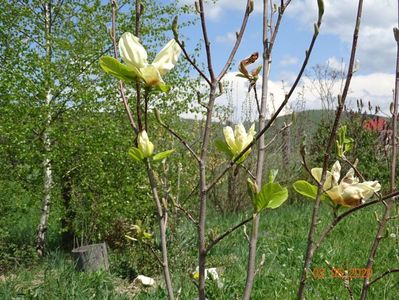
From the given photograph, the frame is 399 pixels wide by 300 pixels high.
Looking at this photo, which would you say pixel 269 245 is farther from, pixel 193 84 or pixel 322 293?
pixel 193 84

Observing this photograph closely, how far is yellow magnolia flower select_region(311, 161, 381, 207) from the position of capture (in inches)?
33.3

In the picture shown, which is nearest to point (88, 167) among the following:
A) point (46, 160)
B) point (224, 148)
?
point (46, 160)

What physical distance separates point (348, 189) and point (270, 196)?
0.13 metres

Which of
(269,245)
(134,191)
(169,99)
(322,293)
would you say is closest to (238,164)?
(322,293)

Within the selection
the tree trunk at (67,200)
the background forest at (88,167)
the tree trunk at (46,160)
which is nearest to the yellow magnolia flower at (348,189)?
the background forest at (88,167)

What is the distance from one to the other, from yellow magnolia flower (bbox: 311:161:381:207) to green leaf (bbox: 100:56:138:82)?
353mm

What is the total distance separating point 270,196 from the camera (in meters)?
0.80

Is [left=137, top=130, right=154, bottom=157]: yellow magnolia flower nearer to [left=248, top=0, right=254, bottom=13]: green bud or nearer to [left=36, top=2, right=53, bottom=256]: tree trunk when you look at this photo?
[left=248, top=0, right=254, bottom=13]: green bud

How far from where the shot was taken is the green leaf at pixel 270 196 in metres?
0.80

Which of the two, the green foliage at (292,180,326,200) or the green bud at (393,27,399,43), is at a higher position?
the green bud at (393,27,399,43)

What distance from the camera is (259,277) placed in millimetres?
3822

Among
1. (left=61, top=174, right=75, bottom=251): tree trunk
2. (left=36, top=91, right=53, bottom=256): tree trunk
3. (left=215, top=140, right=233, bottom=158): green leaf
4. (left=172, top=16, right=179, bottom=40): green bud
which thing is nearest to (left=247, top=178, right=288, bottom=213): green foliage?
(left=215, top=140, right=233, bottom=158): green leaf

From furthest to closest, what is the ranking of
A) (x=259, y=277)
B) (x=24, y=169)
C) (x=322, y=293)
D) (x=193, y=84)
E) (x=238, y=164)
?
1. (x=193, y=84)
2. (x=24, y=169)
3. (x=259, y=277)
4. (x=322, y=293)
5. (x=238, y=164)

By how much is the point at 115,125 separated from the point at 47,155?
2.25 ft
